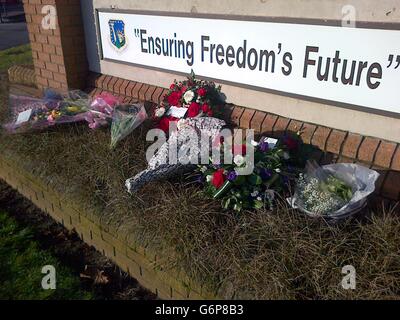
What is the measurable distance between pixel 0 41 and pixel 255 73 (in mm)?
11837

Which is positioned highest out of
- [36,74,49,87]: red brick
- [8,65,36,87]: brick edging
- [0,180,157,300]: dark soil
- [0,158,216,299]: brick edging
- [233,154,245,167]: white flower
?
[233,154,245,167]: white flower

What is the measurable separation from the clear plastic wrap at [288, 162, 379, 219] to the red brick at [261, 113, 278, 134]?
0.56 meters

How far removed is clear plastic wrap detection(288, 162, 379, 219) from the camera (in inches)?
87.2

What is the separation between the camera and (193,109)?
3.12 m

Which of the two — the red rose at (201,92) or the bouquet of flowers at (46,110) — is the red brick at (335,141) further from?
the bouquet of flowers at (46,110)

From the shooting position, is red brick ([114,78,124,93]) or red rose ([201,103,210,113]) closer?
red rose ([201,103,210,113])

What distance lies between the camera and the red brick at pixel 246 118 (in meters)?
3.08

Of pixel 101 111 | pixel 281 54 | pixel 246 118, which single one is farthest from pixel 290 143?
pixel 101 111

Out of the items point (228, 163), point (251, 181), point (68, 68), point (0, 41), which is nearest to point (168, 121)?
point (228, 163)

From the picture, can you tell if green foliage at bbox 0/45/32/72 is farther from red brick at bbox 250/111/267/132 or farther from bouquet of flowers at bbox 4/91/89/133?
red brick at bbox 250/111/267/132

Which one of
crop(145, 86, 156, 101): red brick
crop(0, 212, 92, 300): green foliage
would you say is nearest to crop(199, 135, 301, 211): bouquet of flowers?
crop(0, 212, 92, 300): green foliage

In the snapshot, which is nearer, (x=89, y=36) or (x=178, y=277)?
(x=178, y=277)

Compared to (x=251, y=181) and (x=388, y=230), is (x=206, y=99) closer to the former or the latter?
(x=251, y=181)

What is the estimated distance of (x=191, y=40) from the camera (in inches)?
129
